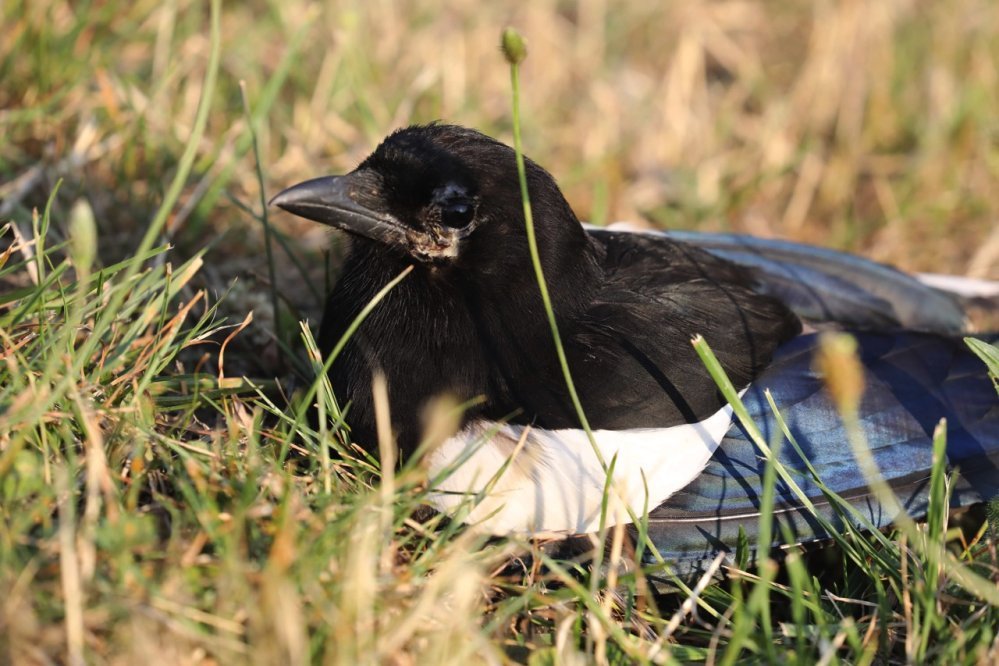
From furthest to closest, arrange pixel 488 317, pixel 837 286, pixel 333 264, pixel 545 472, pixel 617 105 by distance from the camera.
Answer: pixel 617 105, pixel 333 264, pixel 837 286, pixel 488 317, pixel 545 472

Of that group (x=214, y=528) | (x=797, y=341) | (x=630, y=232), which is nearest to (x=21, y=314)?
(x=214, y=528)

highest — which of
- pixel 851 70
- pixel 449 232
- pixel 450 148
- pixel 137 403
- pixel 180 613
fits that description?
pixel 851 70

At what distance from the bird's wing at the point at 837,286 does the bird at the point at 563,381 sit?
36 cm

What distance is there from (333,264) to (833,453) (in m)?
1.46

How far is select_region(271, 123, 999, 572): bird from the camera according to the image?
6.37 ft

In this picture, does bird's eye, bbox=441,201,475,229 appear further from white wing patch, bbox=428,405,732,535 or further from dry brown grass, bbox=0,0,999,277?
dry brown grass, bbox=0,0,999,277

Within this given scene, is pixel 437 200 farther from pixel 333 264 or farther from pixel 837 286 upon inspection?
pixel 837 286

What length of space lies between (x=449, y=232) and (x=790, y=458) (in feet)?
2.57


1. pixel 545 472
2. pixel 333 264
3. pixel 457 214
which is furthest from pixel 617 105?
pixel 545 472

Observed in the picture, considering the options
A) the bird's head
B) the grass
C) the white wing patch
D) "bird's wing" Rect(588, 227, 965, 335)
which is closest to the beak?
the bird's head

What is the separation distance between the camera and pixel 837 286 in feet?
8.57

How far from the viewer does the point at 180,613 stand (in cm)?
135

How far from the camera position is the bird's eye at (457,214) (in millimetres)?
2010

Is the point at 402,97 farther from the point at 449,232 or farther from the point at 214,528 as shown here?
the point at 214,528
